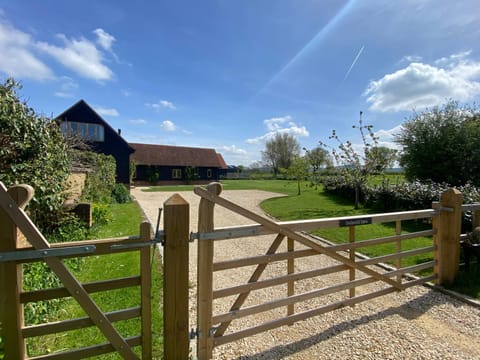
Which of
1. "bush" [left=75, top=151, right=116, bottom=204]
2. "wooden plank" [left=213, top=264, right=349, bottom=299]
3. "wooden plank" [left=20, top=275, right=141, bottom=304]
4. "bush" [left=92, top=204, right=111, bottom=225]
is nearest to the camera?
"wooden plank" [left=20, top=275, right=141, bottom=304]

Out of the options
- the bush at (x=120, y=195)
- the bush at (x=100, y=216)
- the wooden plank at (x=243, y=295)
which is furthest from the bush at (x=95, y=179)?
the wooden plank at (x=243, y=295)

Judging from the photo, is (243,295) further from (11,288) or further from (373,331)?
(11,288)

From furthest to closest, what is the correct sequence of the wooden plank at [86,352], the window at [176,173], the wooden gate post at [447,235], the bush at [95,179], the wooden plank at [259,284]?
the window at [176,173] → the bush at [95,179] → the wooden gate post at [447,235] → the wooden plank at [259,284] → the wooden plank at [86,352]

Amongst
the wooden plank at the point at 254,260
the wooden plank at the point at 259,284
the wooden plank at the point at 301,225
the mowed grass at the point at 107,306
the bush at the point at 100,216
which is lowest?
the mowed grass at the point at 107,306

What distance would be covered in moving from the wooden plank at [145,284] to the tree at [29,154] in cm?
358

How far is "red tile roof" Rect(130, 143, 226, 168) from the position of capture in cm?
3278

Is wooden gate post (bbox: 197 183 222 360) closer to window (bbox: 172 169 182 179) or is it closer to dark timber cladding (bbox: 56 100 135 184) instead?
dark timber cladding (bbox: 56 100 135 184)

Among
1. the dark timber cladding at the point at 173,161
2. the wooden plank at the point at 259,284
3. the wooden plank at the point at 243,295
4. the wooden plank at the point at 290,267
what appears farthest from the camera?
the dark timber cladding at the point at 173,161

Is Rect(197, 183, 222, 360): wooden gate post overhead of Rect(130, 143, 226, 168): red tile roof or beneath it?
beneath

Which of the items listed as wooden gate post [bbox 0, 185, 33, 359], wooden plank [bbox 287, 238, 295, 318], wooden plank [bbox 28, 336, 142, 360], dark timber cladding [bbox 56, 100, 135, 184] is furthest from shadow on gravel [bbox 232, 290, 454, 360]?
dark timber cladding [bbox 56, 100, 135, 184]

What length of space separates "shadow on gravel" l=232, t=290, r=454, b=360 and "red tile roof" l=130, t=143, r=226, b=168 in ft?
103

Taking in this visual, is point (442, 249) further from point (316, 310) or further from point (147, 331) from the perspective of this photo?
point (147, 331)

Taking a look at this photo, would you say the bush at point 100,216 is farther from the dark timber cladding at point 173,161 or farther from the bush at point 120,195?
the dark timber cladding at point 173,161

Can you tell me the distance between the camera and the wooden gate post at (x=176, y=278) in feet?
6.74
